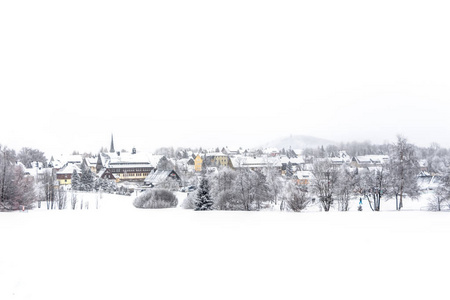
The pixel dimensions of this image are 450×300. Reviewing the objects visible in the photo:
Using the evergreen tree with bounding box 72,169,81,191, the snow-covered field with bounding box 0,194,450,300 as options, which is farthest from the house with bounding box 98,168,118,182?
the snow-covered field with bounding box 0,194,450,300

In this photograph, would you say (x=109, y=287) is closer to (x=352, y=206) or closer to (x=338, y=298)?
(x=338, y=298)

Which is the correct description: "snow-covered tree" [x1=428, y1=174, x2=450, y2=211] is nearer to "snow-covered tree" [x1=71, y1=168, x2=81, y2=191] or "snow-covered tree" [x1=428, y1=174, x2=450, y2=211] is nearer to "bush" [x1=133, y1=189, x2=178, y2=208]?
"bush" [x1=133, y1=189, x2=178, y2=208]

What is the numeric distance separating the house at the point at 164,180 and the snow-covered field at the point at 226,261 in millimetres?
46246

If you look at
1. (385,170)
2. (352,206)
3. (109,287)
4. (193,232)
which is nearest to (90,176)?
(352,206)

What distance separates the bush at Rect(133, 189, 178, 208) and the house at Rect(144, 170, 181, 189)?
26002mm

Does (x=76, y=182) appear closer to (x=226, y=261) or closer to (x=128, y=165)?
(x=128, y=165)

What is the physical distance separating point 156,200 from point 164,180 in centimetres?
3040

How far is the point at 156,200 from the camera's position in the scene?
1267 inches

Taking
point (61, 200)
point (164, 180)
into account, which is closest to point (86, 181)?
point (164, 180)

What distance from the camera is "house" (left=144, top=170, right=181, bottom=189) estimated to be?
60.9 m

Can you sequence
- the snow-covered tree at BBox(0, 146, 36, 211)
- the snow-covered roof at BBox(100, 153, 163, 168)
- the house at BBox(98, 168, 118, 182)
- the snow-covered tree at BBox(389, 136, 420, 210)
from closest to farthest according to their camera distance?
1. the snow-covered tree at BBox(0, 146, 36, 211)
2. the snow-covered tree at BBox(389, 136, 420, 210)
3. the house at BBox(98, 168, 118, 182)
4. the snow-covered roof at BBox(100, 153, 163, 168)

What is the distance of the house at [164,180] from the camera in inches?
2398

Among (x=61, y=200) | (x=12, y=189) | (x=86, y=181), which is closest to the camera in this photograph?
(x=12, y=189)

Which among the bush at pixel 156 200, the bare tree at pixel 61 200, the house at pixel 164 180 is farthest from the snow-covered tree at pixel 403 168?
the house at pixel 164 180
